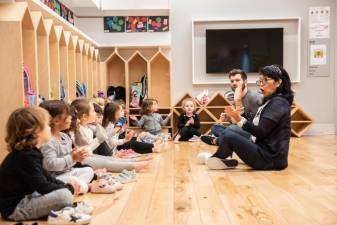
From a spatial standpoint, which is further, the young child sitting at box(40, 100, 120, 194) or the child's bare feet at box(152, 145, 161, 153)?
the child's bare feet at box(152, 145, 161, 153)

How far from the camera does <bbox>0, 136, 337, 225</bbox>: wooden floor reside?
1820 millimetres

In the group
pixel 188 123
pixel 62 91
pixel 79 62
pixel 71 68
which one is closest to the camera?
pixel 62 91

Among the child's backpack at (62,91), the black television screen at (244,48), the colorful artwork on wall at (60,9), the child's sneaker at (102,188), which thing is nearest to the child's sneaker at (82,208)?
the child's sneaker at (102,188)

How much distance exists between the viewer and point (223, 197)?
87.3 inches

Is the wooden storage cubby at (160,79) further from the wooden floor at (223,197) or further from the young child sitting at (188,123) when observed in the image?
the wooden floor at (223,197)

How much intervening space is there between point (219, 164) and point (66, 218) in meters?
1.64

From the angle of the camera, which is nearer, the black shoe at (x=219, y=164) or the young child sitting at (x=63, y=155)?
the young child sitting at (x=63, y=155)

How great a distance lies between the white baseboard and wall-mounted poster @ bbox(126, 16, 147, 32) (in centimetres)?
286

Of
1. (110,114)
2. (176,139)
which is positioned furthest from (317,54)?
(110,114)

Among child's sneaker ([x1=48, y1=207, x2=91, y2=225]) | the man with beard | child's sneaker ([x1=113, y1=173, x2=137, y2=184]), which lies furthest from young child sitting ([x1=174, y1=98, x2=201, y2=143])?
child's sneaker ([x1=48, y1=207, x2=91, y2=225])

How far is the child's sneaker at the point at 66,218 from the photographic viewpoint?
1.73 m

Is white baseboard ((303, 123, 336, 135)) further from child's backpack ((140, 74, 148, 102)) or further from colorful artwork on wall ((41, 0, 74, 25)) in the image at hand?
colorful artwork on wall ((41, 0, 74, 25))

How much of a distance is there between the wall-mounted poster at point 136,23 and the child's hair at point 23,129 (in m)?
4.31

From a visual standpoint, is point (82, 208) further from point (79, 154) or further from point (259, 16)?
point (259, 16)
